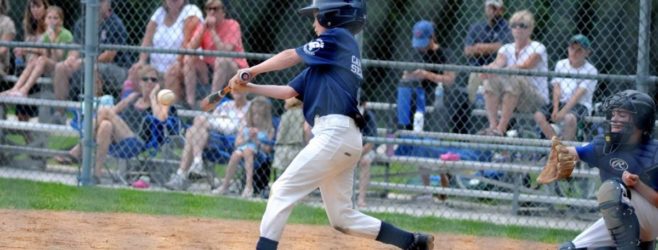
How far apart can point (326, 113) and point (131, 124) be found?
4856 mm

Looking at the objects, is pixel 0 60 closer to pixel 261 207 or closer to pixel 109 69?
pixel 109 69

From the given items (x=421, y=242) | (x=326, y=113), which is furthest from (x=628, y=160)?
(x=326, y=113)

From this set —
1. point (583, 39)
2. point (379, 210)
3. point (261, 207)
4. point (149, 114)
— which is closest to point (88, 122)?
point (149, 114)

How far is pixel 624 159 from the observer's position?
223 inches

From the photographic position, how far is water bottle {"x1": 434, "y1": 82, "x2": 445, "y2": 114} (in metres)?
9.27

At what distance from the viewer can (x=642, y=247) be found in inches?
223

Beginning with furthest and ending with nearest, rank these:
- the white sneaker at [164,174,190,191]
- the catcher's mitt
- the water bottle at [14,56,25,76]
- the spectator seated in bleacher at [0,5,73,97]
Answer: the water bottle at [14,56,25,76] → the spectator seated in bleacher at [0,5,73,97] → the white sneaker at [164,174,190,191] → the catcher's mitt

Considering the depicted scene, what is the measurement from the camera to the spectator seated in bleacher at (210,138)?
9680mm

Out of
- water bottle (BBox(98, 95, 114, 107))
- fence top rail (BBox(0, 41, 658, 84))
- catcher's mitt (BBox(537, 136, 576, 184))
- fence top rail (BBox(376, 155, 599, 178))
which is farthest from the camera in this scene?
water bottle (BBox(98, 95, 114, 107))

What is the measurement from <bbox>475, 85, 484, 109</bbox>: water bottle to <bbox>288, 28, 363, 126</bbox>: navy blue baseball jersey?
12.1ft

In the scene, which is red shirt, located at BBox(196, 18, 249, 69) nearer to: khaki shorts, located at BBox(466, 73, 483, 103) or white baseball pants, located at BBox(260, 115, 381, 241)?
khaki shorts, located at BBox(466, 73, 483, 103)

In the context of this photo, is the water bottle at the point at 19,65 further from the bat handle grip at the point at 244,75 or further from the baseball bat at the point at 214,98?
the bat handle grip at the point at 244,75

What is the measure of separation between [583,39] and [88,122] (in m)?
3.99

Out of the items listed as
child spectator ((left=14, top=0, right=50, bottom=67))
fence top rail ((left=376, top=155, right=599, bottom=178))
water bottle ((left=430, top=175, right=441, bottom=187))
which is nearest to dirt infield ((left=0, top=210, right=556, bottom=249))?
fence top rail ((left=376, top=155, right=599, bottom=178))
